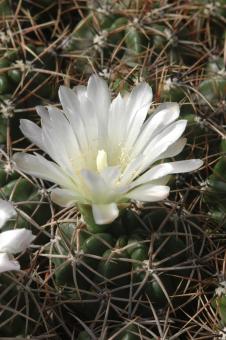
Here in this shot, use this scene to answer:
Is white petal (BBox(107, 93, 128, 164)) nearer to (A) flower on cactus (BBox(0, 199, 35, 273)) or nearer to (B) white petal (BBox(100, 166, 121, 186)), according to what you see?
(B) white petal (BBox(100, 166, 121, 186))

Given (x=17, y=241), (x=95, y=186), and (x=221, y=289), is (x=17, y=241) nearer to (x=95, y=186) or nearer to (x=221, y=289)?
(x=95, y=186)

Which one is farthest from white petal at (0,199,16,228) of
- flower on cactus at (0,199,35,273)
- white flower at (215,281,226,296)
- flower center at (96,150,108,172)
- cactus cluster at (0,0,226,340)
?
white flower at (215,281,226,296)

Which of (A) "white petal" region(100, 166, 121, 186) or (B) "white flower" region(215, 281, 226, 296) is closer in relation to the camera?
(A) "white petal" region(100, 166, 121, 186)

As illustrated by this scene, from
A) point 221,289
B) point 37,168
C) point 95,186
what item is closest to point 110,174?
point 95,186

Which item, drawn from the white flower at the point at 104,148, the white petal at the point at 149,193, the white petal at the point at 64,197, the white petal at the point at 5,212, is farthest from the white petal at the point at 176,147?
the white petal at the point at 5,212

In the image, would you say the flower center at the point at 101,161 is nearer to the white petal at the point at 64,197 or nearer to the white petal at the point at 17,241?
the white petal at the point at 64,197

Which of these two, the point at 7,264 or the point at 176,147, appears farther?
the point at 176,147

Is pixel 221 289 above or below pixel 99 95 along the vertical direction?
below

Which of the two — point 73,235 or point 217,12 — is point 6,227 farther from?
point 217,12
